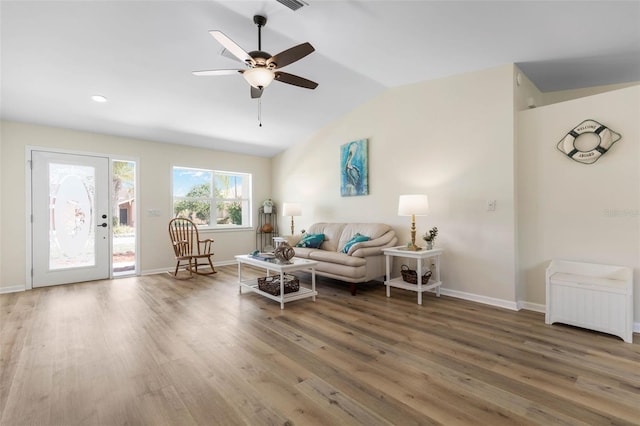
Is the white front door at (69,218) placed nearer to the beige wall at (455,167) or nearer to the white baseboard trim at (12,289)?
the white baseboard trim at (12,289)

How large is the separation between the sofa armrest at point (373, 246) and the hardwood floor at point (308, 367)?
79cm

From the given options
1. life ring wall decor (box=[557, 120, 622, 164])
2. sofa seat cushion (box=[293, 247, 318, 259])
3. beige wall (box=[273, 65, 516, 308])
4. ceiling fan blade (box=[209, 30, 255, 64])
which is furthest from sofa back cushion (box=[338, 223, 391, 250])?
ceiling fan blade (box=[209, 30, 255, 64])

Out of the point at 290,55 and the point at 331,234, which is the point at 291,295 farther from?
the point at 290,55

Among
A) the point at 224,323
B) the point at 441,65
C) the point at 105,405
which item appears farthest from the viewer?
the point at 441,65

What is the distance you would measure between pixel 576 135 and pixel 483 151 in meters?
0.84

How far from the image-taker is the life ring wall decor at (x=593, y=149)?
286cm

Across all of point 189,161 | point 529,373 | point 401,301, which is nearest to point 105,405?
point 529,373

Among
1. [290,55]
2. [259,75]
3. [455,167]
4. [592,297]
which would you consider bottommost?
[592,297]

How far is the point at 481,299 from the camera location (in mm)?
3576

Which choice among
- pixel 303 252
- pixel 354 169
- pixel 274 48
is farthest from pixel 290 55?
pixel 303 252

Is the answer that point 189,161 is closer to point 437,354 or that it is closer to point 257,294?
point 257,294

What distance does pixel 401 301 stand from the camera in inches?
144

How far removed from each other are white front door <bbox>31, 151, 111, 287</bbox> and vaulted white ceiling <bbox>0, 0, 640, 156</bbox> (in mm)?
658

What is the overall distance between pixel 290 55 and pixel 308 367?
95.7 inches
